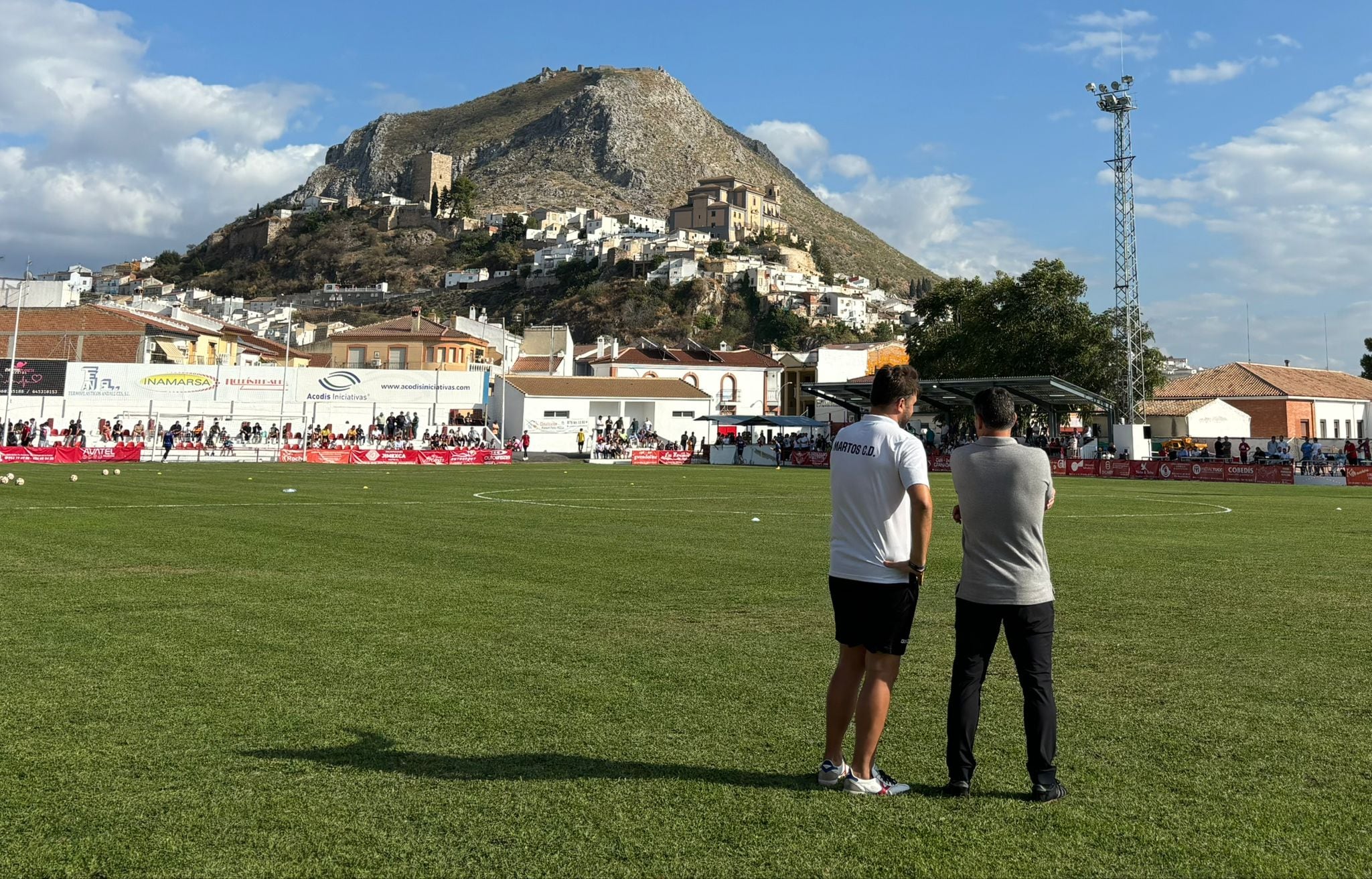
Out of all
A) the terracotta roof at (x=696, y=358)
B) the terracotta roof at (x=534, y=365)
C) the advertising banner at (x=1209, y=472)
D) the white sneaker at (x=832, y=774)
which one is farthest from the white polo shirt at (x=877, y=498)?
the terracotta roof at (x=696, y=358)

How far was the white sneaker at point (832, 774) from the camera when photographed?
16.1ft

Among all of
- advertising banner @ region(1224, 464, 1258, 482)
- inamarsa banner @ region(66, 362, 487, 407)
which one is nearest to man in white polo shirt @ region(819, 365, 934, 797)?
advertising banner @ region(1224, 464, 1258, 482)

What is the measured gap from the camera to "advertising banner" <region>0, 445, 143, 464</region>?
42.0 m

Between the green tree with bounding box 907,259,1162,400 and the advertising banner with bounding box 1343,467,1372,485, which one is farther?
Result: the green tree with bounding box 907,259,1162,400

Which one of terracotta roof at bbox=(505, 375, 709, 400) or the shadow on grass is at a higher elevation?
terracotta roof at bbox=(505, 375, 709, 400)

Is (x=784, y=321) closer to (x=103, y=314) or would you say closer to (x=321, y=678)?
(x=103, y=314)

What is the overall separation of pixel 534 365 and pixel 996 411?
94.8 metres

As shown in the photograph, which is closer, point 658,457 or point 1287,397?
point 658,457

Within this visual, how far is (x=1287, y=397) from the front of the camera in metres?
76.3

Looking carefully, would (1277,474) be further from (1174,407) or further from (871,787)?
(871,787)

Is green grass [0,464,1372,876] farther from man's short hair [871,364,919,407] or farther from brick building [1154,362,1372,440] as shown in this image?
brick building [1154,362,1372,440]

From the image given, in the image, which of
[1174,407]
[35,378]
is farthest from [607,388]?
[1174,407]

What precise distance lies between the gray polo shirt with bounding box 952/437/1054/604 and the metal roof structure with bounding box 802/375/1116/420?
39388 mm

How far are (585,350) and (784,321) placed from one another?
52453mm
